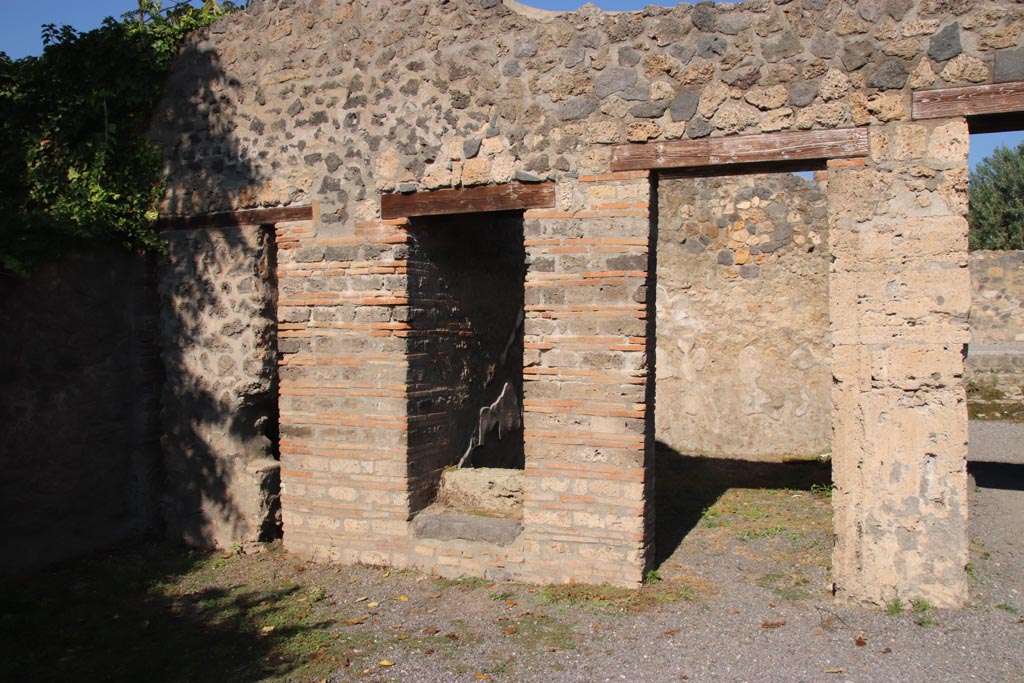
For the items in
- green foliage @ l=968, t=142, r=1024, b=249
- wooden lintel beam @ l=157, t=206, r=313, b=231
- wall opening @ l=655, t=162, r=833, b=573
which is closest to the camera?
wooden lintel beam @ l=157, t=206, r=313, b=231

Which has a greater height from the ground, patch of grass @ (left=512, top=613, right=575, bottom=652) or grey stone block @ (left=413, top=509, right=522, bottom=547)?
grey stone block @ (left=413, top=509, right=522, bottom=547)

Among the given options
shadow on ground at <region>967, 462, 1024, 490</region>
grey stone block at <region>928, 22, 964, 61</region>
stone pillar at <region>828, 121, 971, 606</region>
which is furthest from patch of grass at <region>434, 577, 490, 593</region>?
shadow on ground at <region>967, 462, 1024, 490</region>

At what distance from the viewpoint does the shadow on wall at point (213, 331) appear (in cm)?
687

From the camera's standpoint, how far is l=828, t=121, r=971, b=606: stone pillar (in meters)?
5.00

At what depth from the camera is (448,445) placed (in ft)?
22.7

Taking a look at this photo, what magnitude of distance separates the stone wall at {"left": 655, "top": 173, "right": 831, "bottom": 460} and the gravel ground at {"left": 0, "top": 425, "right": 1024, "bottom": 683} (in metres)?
3.61

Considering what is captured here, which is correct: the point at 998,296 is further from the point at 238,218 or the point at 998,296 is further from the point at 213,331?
the point at 213,331

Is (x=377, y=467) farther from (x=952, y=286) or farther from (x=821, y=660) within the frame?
(x=952, y=286)

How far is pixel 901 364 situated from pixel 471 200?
3.02 metres

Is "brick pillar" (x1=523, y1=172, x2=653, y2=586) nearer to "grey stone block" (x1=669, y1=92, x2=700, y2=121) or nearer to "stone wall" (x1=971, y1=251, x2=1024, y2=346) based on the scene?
"grey stone block" (x1=669, y1=92, x2=700, y2=121)

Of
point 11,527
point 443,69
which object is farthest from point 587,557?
point 11,527

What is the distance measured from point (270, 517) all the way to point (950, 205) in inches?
215

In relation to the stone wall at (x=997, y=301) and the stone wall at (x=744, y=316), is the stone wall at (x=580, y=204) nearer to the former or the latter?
the stone wall at (x=744, y=316)

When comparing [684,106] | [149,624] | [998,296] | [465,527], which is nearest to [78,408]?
[149,624]
